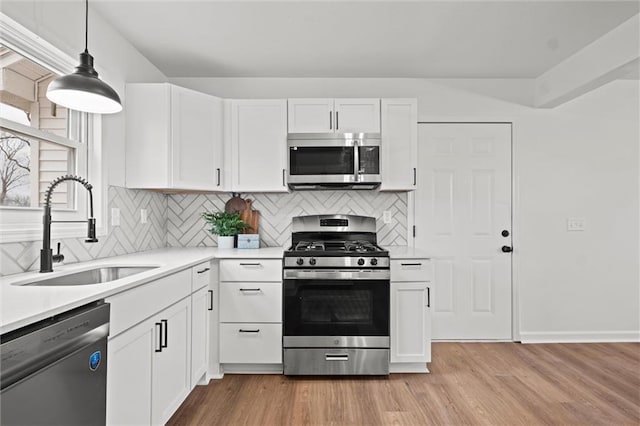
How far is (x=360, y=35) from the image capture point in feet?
8.48

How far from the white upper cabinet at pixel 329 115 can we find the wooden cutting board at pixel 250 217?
32.2 inches

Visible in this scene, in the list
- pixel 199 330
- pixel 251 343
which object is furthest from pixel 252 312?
pixel 199 330

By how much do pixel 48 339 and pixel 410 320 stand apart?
7.38 ft

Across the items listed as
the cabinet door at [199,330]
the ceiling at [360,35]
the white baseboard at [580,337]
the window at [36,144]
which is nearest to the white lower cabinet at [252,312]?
the cabinet door at [199,330]

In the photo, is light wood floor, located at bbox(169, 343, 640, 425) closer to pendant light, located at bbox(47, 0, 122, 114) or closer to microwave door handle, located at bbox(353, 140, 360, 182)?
microwave door handle, located at bbox(353, 140, 360, 182)

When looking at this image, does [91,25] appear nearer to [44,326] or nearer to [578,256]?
[44,326]

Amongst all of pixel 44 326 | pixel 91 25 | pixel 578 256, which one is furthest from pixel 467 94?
pixel 44 326

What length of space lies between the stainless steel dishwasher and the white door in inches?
108

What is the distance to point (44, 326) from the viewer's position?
104 cm

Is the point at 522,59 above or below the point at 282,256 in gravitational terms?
above

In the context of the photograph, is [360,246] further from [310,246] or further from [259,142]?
[259,142]

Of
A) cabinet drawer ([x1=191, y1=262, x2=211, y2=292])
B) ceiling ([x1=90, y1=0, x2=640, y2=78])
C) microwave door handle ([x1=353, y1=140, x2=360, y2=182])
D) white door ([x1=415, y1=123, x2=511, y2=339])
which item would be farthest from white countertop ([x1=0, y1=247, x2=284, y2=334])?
white door ([x1=415, y1=123, x2=511, y2=339])

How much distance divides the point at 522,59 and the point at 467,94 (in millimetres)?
528

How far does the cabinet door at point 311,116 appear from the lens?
119 inches
